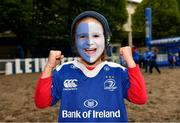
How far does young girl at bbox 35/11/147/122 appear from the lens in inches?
109

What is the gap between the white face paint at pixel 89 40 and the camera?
2.87 m

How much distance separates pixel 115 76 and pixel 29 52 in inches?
1294

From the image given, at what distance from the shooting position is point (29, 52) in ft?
116

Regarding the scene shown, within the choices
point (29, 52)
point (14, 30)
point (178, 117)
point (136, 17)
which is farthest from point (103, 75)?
point (136, 17)

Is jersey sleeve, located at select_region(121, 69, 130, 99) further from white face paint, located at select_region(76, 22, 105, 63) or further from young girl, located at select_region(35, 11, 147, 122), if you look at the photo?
white face paint, located at select_region(76, 22, 105, 63)

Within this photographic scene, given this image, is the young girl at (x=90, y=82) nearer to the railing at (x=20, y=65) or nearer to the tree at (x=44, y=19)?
the railing at (x=20, y=65)

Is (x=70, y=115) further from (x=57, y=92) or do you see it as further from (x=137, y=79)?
(x=137, y=79)

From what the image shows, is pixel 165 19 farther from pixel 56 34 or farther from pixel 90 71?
pixel 90 71

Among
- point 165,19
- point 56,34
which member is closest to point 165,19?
point 165,19

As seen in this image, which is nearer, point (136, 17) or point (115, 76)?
point (115, 76)

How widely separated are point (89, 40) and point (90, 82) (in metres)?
0.28

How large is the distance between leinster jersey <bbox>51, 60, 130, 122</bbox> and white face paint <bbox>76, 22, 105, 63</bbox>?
0.07 metres

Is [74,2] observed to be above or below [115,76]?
above

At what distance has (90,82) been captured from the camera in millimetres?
2799
